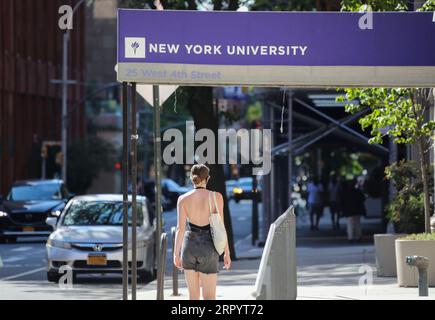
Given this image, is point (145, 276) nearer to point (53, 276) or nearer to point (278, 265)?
point (53, 276)

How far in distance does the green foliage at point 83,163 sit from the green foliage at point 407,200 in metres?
40.2

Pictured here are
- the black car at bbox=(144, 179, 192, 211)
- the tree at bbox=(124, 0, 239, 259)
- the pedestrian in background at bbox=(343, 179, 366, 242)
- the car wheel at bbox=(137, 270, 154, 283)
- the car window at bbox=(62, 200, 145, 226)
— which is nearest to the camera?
the car wheel at bbox=(137, 270, 154, 283)

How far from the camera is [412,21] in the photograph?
14633mm

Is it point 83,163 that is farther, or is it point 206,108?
point 83,163

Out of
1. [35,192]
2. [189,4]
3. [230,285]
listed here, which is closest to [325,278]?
[230,285]

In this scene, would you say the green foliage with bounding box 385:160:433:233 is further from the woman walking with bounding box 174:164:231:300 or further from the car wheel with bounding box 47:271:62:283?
the woman walking with bounding box 174:164:231:300

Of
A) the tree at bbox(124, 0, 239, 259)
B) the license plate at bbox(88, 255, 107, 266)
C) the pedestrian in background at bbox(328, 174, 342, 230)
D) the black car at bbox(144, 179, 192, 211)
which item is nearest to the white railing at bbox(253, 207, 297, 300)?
the license plate at bbox(88, 255, 107, 266)

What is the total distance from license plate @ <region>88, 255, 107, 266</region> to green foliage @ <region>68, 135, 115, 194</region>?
40.8m

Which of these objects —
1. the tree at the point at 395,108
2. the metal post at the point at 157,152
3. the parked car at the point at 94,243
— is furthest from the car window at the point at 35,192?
the metal post at the point at 157,152

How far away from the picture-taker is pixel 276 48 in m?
14.3

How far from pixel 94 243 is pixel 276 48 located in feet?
25.6

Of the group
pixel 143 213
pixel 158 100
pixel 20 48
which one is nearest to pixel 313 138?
pixel 143 213

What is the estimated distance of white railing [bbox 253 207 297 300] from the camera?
9.66 metres
